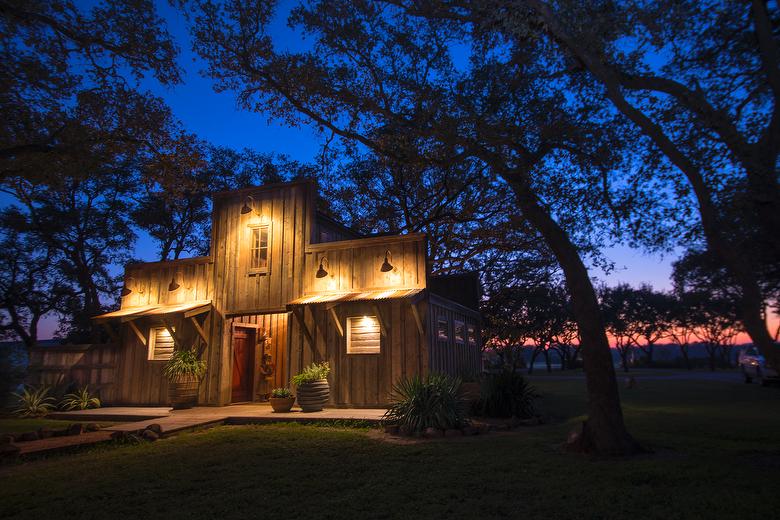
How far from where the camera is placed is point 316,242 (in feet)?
47.3

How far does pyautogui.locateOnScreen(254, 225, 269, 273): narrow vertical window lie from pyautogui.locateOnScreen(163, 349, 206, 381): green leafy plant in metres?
2.99

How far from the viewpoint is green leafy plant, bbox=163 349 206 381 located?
1323 cm

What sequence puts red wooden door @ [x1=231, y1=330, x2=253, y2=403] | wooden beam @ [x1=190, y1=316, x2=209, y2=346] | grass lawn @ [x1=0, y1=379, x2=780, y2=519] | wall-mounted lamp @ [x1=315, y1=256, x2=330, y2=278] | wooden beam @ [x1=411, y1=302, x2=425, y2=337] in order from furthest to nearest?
red wooden door @ [x1=231, y1=330, x2=253, y2=403] → wooden beam @ [x1=190, y1=316, x2=209, y2=346] → wall-mounted lamp @ [x1=315, y1=256, x2=330, y2=278] → wooden beam @ [x1=411, y1=302, x2=425, y2=337] → grass lawn @ [x1=0, y1=379, x2=780, y2=519]

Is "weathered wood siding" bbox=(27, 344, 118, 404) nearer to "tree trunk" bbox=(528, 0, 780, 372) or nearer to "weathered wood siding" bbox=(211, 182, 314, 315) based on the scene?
"weathered wood siding" bbox=(211, 182, 314, 315)

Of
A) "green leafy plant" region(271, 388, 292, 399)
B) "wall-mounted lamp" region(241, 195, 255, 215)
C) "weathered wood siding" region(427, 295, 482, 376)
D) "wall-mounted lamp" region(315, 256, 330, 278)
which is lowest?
"green leafy plant" region(271, 388, 292, 399)

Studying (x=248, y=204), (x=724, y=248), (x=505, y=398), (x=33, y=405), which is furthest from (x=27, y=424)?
(x=724, y=248)

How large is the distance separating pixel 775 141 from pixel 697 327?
43.6 meters

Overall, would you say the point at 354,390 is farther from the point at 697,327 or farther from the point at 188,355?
the point at 697,327

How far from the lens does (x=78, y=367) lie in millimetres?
15375

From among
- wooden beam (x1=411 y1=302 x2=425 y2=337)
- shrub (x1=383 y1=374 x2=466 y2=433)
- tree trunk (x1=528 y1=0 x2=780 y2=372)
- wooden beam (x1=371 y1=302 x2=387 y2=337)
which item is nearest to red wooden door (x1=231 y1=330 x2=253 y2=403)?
wooden beam (x1=371 y1=302 x2=387 y2=337)

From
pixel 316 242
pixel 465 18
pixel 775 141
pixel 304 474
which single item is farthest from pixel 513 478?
pixel 316 242

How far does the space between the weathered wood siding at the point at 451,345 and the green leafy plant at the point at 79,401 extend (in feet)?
33.8

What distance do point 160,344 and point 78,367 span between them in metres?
3.02

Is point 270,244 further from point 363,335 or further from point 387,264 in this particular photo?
point 363,335
